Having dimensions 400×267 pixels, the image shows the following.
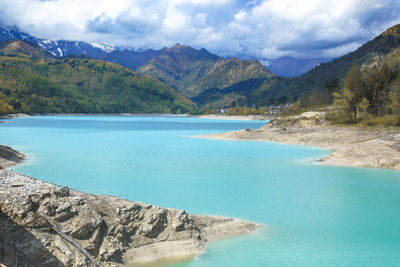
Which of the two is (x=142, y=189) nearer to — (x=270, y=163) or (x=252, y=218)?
(x=252, y=218)

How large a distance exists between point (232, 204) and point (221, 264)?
7.22 meters

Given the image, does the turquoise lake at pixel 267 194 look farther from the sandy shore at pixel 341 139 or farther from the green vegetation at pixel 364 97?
the green vegetation at pixel 364 97

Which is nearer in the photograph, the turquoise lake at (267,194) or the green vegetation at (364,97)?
the turquoise lake at (267,194)

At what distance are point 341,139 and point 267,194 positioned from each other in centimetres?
2888

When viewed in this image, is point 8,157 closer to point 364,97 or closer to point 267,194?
point 267,194

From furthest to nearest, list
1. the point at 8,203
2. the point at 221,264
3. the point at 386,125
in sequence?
the point at 386,125, the point at 221,264, the point at 8,203

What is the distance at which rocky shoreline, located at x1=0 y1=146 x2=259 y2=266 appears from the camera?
8180mm

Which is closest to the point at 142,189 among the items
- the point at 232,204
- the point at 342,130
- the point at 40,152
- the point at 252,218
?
the point at 232,204

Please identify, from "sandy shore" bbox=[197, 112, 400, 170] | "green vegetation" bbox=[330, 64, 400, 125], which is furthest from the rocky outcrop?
"green vegetation" bbox=[330, 64, 400, 125]

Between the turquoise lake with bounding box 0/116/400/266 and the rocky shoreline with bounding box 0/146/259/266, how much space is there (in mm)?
969

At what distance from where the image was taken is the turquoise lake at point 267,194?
11.3 m

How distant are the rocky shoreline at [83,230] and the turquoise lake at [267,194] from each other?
97 cm

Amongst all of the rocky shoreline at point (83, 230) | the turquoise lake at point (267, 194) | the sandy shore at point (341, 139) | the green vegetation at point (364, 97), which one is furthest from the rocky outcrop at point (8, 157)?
the green vegetation at point (364, 97)

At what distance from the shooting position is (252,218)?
14953 millimetres
